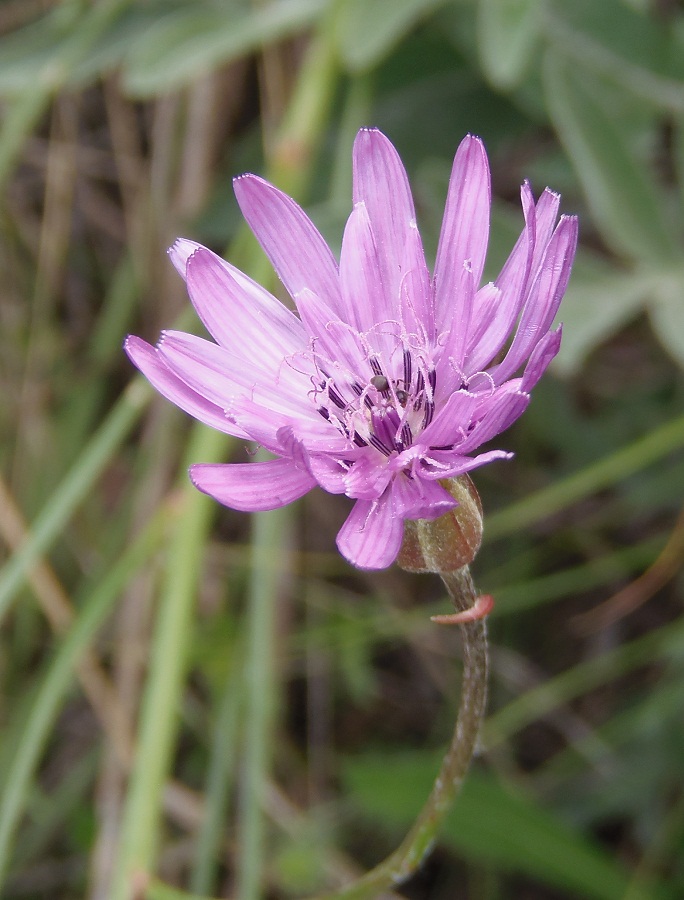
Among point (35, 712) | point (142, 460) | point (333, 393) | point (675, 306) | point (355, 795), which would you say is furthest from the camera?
point (142, 460)

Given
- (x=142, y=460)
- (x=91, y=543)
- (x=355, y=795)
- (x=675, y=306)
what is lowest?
(x=355, y=795)

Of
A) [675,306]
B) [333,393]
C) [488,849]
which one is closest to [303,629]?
[488,849]

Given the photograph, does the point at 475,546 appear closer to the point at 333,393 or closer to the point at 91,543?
the point at 333,393

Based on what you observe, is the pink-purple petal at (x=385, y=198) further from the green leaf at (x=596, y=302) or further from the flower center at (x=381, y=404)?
the green leaf at (x=596, y=302)

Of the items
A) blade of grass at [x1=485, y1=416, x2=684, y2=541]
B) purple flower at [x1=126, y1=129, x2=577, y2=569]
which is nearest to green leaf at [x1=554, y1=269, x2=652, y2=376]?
blade of grass at [x1=485, y1=416, x2=684, y2=541]

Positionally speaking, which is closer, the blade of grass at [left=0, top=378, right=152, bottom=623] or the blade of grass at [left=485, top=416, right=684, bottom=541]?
the blade of grass at [left=0, top=378, right=152, bottom=623]

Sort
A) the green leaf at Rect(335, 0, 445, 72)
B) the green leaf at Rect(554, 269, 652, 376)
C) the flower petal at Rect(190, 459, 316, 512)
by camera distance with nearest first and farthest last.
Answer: the flower petal at Rect(190, 459, 316, 512), the green leaf at Rect(554, 269, 652, 376), the green leaf at Rect(335, 0, 445, 72)

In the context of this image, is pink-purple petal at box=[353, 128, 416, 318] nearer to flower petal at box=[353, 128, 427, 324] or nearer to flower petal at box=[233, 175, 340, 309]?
flower petal at box=[353, 128, 427, 324]
